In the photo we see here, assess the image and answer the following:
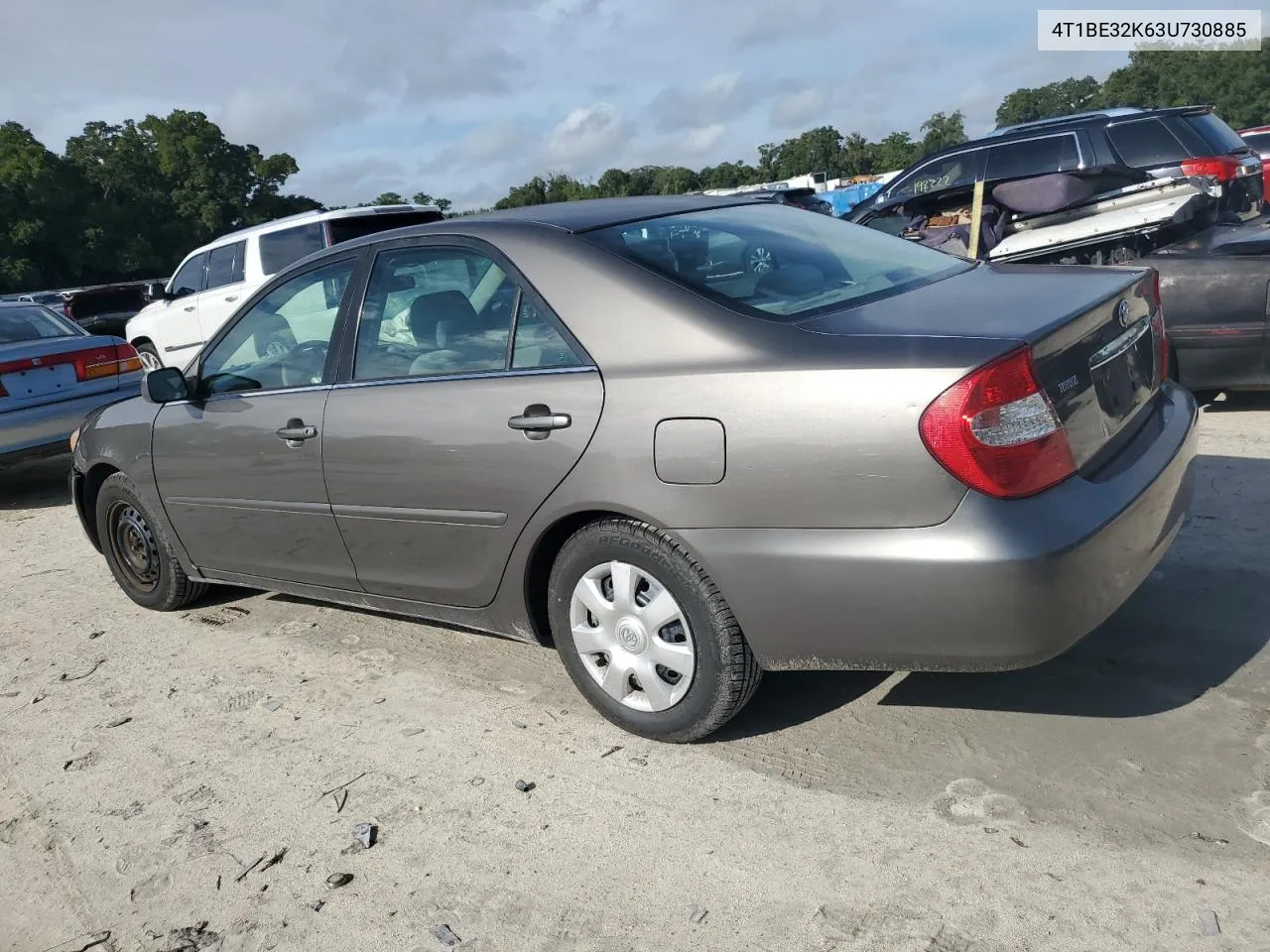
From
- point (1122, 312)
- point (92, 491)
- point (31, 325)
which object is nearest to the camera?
point (1122, 312)

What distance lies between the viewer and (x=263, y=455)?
414 cm

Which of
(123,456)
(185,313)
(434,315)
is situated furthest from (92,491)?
(185,313)

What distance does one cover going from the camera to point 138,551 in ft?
17.0

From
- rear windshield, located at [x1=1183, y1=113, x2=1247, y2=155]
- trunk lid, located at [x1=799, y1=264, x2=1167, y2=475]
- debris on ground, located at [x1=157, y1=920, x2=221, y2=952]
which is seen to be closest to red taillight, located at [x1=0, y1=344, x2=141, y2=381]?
debris on ground, located at [x1=157, y1=920, x2=221, y2=952]

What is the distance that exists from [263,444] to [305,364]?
346mm

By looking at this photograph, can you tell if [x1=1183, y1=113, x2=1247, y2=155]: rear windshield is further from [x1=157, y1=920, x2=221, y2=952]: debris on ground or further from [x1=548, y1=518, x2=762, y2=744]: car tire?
[x1=157, y1=920, x2=221, y2=952]: debris on ground

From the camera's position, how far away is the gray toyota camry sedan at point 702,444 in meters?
2.63

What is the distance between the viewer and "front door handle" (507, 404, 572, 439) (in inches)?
125

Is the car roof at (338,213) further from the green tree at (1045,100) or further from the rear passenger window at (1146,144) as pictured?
the green tree at (1045,100)

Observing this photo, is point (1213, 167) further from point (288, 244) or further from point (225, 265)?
point (225, 265)

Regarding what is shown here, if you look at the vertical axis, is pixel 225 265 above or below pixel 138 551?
above

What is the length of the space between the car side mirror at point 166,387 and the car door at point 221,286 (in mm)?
7249

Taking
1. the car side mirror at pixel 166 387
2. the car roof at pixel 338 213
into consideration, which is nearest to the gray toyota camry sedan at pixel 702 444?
the car side mirror at pixel 166 387

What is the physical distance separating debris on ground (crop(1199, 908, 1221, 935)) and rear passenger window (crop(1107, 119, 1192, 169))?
8703mm
